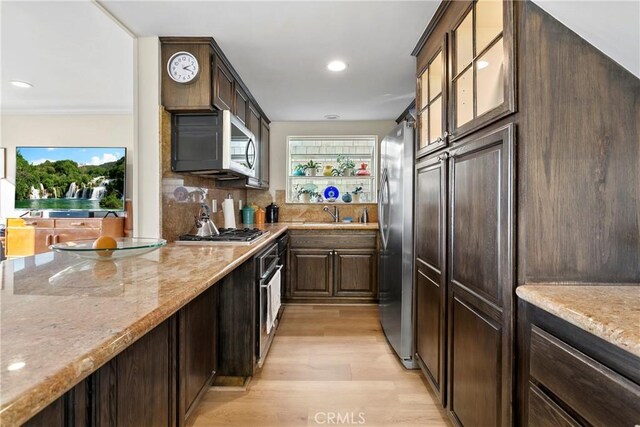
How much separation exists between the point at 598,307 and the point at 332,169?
3698 mm

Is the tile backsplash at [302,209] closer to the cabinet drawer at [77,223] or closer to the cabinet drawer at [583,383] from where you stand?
the cabinet drawer at [77,223]

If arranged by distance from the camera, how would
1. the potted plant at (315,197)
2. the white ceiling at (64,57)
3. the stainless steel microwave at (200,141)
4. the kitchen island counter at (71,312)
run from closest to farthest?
the kitchen island counter at (71,312)
the white ceiling at (64,57)
the stainless steel microwave at (200,141)
the potted plant at (315,197)

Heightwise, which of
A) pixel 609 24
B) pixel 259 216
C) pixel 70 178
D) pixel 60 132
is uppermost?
pixel 60 132

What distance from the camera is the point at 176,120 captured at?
2.34m

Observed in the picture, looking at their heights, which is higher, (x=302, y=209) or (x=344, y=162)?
(x=344, y=162)

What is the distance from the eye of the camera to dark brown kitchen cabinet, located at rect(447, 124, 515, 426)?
1.20 meters

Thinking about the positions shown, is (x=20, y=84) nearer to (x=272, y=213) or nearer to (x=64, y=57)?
(x=64, y=57)

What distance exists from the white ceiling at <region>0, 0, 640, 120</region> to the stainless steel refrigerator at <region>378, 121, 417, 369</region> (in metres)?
0.65

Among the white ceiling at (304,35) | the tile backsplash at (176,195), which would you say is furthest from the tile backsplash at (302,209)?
the white ceiling at (304,35)

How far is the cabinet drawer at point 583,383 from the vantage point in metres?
0.74

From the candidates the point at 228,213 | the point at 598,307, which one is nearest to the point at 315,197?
the point at 228,213

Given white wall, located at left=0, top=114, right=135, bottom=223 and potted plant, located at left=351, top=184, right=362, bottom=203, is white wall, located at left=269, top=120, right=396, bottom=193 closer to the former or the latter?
potted plant, located at left=351, top=184, right=362, bottom=203

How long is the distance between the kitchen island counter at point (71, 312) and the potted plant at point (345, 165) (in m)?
3.04

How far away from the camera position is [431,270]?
1992 millimetres
